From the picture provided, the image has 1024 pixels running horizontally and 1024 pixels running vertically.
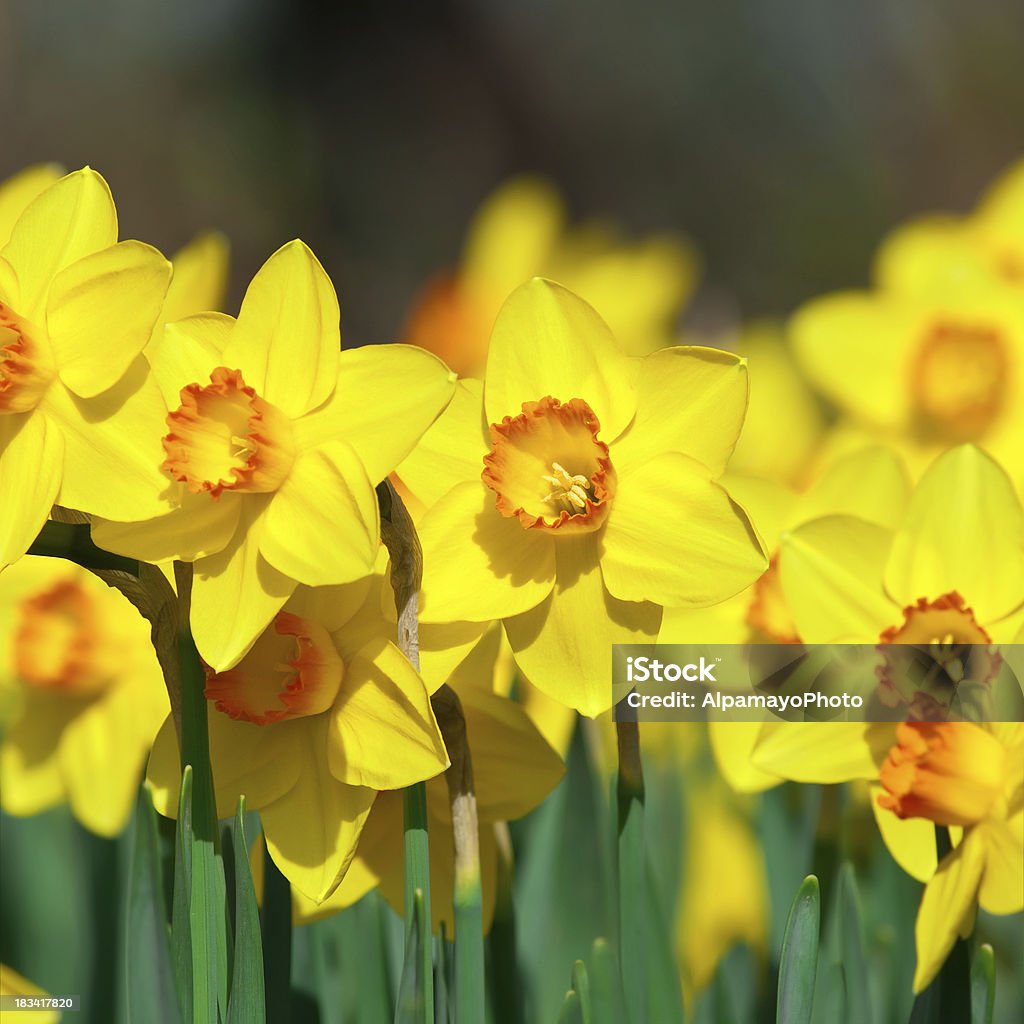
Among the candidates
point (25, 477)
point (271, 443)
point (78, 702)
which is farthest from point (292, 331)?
point (78, 702)

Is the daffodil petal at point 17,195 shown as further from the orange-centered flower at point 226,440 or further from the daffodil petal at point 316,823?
the daffodil petal at point 316,823

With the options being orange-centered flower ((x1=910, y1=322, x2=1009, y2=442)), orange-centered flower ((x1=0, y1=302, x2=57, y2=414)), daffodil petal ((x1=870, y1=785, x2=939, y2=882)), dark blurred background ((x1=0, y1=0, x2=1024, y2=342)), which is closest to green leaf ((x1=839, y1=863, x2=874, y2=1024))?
daffodil petal ((x1=870, y1=785, x2=939, y2=882))

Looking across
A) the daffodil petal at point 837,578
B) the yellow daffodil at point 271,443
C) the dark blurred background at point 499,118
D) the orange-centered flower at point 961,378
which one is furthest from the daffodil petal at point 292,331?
the dark blurred background at point 499,118

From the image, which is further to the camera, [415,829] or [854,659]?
[854,659]

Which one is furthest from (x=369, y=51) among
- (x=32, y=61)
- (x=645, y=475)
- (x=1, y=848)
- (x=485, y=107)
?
(x=645, y=475)

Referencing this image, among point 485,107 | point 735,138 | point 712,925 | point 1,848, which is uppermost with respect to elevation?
point 485,107

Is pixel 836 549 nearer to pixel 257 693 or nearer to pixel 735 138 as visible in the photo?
pixel 257 693

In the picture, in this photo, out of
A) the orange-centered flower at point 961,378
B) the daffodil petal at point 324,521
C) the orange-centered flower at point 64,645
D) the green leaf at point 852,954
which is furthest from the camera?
the orange-centered flower at point 961,378
